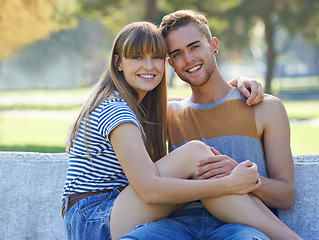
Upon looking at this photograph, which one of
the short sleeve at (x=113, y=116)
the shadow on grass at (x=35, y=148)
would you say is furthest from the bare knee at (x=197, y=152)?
the shadow on grass at (x=35, y=148)

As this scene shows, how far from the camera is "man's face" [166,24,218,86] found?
3639mm

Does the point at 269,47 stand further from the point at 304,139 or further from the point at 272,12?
the point at 304,139

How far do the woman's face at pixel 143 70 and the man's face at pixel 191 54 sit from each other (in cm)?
37

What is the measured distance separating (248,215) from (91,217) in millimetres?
932

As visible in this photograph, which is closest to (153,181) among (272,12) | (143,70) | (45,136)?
(143,70)

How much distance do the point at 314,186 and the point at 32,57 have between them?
45174mm

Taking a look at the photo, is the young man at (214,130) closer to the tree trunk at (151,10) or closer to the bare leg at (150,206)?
the bare leg at (150,206)

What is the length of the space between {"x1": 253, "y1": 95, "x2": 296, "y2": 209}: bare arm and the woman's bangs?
0.87m

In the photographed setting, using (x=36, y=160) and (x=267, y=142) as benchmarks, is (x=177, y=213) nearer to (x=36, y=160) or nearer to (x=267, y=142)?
(x=267, y=142)

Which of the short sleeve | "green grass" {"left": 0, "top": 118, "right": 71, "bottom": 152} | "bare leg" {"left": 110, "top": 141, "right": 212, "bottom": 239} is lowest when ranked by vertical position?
"green grass" {"left": 0, "top": 118, "right": 71, "bottom": 152}

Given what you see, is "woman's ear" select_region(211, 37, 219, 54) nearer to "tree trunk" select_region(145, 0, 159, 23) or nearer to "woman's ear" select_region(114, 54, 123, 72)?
"woman's ear" select_region(114, 54, 123, 72)

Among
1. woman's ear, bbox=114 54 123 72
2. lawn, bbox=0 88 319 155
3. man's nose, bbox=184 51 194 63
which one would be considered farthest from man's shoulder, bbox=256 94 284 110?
lawn, bbox=0 88 319 155

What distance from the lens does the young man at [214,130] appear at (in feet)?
9.42

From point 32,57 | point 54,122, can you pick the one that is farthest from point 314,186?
point 32,57
